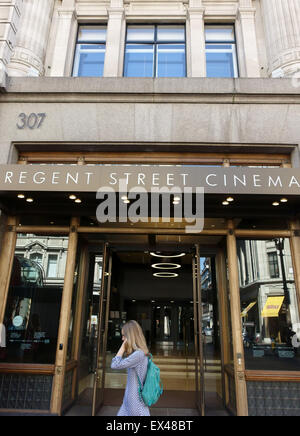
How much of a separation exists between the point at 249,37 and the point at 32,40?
560 centimetres

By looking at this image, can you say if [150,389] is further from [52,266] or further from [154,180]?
[52,266]

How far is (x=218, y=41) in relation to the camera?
832 centimetres

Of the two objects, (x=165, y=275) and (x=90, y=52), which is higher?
(x=90, y=52)

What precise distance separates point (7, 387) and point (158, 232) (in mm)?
4099

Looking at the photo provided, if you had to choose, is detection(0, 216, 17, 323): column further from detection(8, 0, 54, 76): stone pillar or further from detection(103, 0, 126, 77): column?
detection(103, 0, 126, 77): column

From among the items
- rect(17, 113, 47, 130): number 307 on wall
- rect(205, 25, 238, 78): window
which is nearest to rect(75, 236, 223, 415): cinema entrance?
rect(17, 113, 47, 130): number 307 on wall

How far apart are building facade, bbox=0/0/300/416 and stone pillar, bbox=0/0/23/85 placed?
0.04 m

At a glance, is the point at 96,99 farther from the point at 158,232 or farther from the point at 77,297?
the point at 77,297

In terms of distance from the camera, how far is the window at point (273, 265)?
616cm

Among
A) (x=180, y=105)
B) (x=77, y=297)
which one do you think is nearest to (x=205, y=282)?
(x=77, y=297)

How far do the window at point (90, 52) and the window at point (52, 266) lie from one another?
4916 millimetres

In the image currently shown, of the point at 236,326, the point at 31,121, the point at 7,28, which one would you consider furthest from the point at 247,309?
the point at 7,28

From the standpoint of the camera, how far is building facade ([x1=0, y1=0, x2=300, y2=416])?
213 inches

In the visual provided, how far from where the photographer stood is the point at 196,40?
26.2 feet
